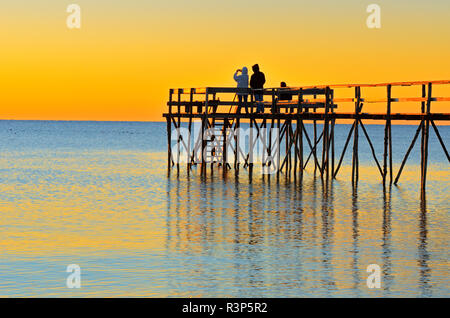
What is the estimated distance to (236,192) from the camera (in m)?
27.5

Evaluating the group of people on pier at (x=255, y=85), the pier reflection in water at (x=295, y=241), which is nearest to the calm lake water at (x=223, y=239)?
the pier reflection in water at (x=295, y=241)

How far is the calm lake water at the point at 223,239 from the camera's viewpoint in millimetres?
12586

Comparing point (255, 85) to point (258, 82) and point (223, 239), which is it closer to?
point (258, 82)

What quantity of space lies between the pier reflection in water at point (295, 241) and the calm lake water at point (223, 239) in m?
0.03

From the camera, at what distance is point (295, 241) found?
1673 cm

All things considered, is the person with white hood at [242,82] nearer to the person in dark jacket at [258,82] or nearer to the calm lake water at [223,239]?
the person in dark jacket at [258,82]

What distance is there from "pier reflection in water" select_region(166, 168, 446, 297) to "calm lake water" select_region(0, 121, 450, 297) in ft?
0.09

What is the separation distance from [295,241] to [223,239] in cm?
157

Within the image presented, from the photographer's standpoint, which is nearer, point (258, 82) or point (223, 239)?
point (223, 239)

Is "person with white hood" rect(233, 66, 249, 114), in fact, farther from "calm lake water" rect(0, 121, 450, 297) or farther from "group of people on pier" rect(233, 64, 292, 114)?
"calm lake water" rect(0, 121, 450, 297)

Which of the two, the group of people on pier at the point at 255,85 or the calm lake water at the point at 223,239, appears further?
the group of people on pier at the point at 255,85

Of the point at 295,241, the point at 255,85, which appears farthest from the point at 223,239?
the point at 255,85
